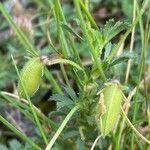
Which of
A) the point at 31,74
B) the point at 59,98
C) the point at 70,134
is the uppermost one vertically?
the point at 31,74

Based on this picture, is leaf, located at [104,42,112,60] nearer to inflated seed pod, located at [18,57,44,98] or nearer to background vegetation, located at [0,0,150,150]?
background vegetation, located at [0,0,150,150]

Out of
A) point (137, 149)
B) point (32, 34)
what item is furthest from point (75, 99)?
point (32, 34)

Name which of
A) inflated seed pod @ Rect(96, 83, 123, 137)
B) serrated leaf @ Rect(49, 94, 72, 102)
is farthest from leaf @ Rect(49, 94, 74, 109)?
A: inflated seed pod @ Rect(96, 83, 123, 137)

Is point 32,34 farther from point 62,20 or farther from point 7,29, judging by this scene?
point 62,20

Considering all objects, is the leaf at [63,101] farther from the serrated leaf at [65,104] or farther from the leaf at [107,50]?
the leaf at [107,50]

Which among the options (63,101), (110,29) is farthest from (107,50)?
(63,101)

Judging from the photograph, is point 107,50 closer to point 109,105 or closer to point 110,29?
point 110,29
